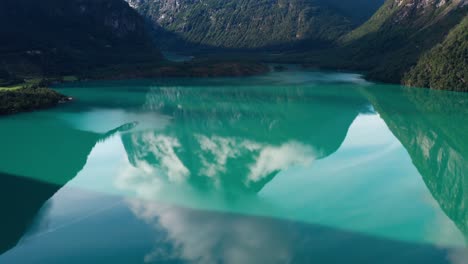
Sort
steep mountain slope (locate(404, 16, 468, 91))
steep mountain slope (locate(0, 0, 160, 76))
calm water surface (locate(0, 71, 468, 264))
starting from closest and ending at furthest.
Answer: calm water surface (locate(0, 71, 468, 264))
steep mountain slope (locate(404, 16, 468, 91))
steep mountain slope (locate(0, 0, 160, 76))

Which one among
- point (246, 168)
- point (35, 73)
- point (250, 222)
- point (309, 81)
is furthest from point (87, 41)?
point (250, 222)

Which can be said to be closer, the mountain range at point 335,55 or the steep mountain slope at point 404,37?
the mountain range at point 335,55

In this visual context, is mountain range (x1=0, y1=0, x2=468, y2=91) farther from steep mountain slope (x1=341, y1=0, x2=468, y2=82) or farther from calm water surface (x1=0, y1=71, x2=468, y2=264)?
calm water surface (x1=0, y1=71, x2=468, y2=264)

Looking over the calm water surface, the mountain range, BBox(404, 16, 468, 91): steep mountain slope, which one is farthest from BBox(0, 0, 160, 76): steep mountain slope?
BBox(404, 16, 468, 91): steep mountain slope

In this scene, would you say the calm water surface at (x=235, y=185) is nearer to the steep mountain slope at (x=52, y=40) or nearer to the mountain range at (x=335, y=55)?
the mountain range at (x=335, y=55)

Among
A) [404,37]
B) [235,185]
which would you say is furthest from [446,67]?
[235,185]

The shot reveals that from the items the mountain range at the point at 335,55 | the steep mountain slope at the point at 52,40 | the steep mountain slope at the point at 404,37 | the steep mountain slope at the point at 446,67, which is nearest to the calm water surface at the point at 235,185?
the steep mountain slope at the point at 446,67

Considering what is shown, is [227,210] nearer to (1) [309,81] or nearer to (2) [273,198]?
(2) [273,198]

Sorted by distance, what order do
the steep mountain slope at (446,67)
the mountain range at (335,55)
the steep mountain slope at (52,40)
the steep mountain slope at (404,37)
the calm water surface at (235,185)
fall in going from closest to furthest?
the calm water surface at (235,185) → the steep mountain slope at (446,67) → the mountain range at (335,55) → the steep mountain slope at (404,37) → the steep mountain slope at (52,40)
